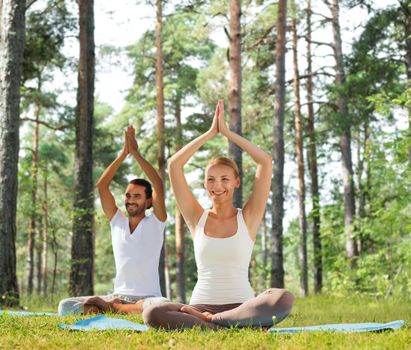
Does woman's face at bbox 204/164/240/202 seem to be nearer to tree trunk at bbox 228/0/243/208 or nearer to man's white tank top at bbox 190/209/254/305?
man's white tank top at bbox 190/209/254/305

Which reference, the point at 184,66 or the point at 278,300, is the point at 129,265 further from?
the point at 184,66

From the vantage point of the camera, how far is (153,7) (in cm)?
1897

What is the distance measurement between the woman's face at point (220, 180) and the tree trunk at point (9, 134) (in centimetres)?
591

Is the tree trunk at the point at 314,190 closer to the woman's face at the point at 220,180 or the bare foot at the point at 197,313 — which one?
the woman's face at the point at 220,180

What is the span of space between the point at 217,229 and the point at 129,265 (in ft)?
7.16

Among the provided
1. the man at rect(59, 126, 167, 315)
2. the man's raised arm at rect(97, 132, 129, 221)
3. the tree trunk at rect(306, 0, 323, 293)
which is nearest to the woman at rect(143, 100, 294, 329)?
the man at rect(59, 126, 167, 315)

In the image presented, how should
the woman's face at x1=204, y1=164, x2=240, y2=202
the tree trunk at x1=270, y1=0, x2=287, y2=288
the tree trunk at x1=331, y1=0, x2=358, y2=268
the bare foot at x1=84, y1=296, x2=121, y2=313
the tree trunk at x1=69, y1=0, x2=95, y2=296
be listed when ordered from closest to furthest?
1. the woman's face at x1=204, y1=164, x2=240, y2=202
2. the bare foot at x1=84, y1=296, x2=121, y2=313
3. the tree trunk at x1=69, y1=0, x2=95, y2=296
4. the tree trunk at x1=270, y1=0, x2=287, y2=288
5. the tree trunk at x1=331, y1=0, x2=358, y2=268

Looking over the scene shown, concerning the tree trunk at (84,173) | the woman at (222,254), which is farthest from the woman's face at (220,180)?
the tree trunk at (84,173)

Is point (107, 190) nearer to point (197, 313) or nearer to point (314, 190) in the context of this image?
point (197, 313)

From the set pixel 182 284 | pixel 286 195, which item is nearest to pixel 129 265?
pixel 182 284

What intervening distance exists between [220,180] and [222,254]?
0.60 meters

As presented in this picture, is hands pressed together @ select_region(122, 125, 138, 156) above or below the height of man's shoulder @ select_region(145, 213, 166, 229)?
above

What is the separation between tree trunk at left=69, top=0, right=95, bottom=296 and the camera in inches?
506

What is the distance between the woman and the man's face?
73.4 inches
